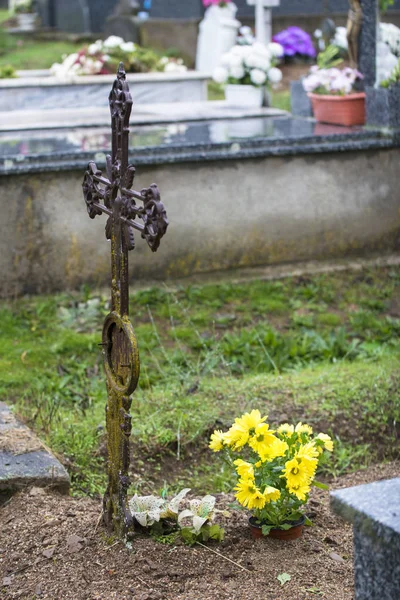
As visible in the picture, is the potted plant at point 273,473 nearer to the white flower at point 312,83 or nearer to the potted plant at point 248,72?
the white flower at point 312,83

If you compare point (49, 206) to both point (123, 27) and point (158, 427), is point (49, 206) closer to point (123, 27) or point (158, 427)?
point (158, 427)

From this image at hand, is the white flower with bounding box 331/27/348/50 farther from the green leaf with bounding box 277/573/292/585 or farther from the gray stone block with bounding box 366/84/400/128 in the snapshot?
the green leaf with bounding box 277/573/292/585

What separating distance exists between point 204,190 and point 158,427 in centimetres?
257

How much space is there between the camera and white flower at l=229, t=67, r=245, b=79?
29.2ft

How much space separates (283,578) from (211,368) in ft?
6.66

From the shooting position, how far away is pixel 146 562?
259 centimetres

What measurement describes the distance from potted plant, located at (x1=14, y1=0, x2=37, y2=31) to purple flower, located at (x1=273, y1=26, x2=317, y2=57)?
6.87 metres

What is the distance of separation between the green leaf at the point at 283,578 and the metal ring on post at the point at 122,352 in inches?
25.9

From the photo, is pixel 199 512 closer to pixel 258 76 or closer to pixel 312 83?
pixel 312 83

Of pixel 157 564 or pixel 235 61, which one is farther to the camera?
pixel 235 61

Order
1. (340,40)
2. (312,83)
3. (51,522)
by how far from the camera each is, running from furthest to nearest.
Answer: (340,40) → (312,83) → (51,522)

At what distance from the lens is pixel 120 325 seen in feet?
8.91

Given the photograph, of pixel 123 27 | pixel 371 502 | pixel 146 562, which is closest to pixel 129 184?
pixel 146 562

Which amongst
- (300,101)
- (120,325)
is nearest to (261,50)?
(300,101)
